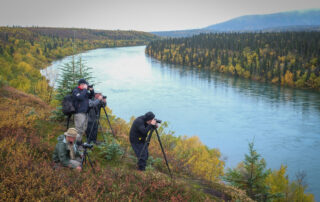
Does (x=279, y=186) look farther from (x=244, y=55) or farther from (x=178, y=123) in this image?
(x=244, y=55)

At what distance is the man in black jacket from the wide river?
45.5 ft

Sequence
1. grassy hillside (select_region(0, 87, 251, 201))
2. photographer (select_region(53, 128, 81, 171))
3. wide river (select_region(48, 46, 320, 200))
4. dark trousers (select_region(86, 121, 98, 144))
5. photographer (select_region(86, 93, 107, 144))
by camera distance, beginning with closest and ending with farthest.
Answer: grassy hillside (select_region(0, 87, 251, 201))
photographer (select_region(53, 128, 81, 171))
photographer (select_region(86, 93, 107, 144))
dark trousers (select_region(86, 121, 98, 144))
wide river (select_region(48, 46, 320, 200))

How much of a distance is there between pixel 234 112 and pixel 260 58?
5186 centimetres

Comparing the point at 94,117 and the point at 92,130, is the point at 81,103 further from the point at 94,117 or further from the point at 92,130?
the point at 92,130

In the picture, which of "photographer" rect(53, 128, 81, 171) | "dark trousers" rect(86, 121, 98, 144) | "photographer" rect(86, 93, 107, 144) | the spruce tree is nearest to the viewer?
"photographer" rect(53, 128, 81, 171)

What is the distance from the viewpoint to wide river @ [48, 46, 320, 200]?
31.7 m

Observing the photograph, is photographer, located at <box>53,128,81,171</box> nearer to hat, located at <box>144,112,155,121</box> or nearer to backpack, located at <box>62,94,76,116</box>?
hat, located at <box>144,112,155,121</box>

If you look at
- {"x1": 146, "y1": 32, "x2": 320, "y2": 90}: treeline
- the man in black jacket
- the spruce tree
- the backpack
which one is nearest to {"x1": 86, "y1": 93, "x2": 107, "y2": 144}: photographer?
the backpack

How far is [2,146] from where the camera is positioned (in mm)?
6090

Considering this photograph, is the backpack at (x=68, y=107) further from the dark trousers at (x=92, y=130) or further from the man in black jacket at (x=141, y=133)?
the man in black jacket at (x=141, y=133)

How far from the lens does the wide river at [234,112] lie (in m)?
31.7

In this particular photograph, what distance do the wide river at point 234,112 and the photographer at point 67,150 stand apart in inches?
586

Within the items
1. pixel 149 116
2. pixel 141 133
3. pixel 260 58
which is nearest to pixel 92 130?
pixel 141 133

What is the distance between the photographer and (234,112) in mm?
45969
